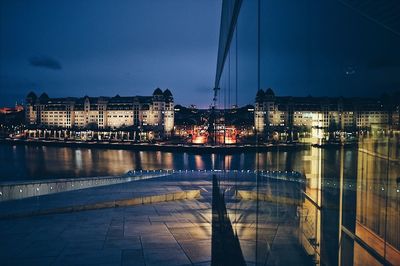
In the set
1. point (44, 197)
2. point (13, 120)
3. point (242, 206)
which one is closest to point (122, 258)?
point (242, 206)

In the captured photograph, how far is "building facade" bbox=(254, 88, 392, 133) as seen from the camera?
46 centimetres

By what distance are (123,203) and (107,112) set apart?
55.0 metres

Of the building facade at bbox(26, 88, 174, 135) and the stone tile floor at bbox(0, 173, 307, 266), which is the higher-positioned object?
the building facade at bbox(26, 88, 174, 135)

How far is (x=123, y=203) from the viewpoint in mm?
4762

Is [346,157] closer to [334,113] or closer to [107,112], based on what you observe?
[334,113]

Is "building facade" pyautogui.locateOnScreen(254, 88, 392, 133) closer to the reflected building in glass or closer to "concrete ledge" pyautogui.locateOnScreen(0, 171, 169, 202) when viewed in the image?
the reflected building in glass

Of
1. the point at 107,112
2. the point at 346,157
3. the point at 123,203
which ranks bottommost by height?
the point at 123,203

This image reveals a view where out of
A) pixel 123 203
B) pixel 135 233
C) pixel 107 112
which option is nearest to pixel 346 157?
pixel 135 233

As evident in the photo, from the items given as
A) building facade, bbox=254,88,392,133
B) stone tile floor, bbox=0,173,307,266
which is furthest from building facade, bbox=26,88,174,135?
building facade, bbox=254,88,392,133

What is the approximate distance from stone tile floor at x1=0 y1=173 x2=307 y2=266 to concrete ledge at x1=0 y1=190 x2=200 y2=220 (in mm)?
102

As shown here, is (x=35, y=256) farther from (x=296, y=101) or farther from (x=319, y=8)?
(x=319, y=8)

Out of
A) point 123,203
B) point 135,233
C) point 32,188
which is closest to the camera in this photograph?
point 135,233

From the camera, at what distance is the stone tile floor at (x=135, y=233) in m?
1.54

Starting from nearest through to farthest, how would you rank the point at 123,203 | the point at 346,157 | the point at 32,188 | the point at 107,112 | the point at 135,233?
the point at 346,157
the point at 135,233
the point at 123,203
the point at 32,188
the point at 107,112
